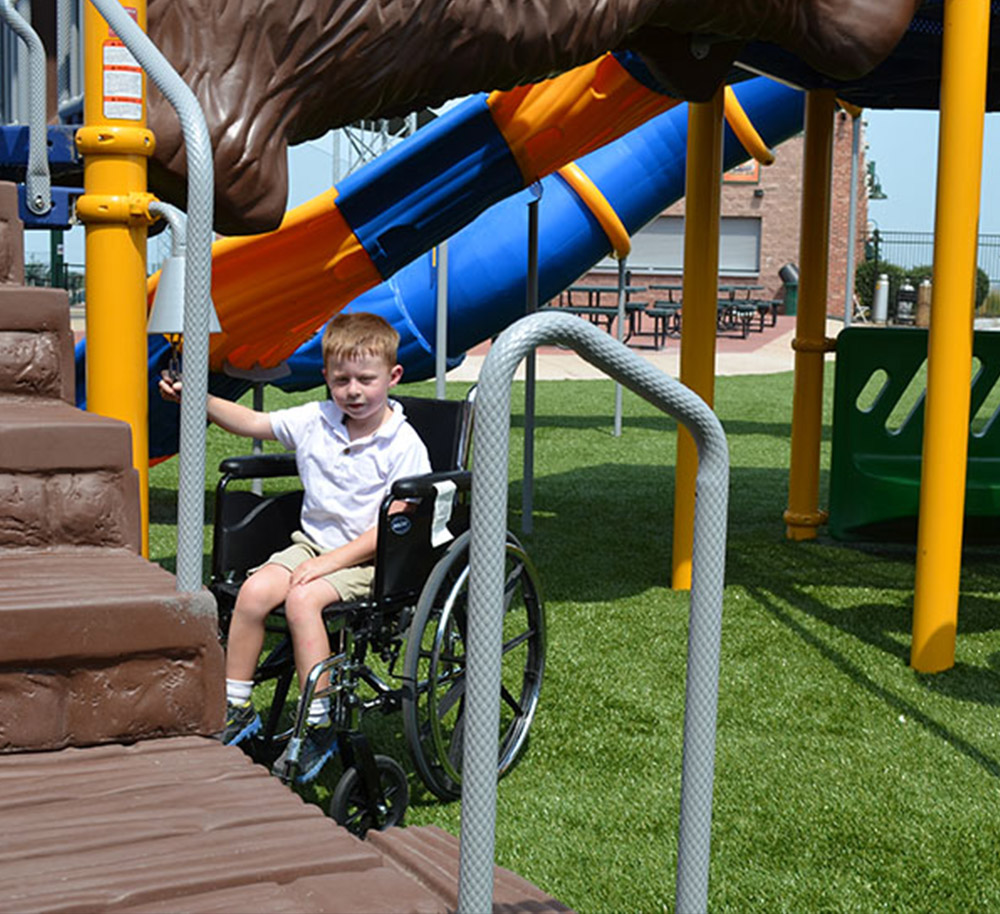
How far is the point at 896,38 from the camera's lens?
500 cm

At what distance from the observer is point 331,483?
368cm

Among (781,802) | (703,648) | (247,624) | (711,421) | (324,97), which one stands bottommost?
(781,802)

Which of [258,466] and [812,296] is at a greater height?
[812,296]

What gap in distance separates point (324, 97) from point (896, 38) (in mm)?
2224

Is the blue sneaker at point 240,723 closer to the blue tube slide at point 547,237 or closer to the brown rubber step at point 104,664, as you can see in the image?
the brown rubber step at point 104,664

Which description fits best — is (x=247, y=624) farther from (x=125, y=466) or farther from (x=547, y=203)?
(x=547, y=203)

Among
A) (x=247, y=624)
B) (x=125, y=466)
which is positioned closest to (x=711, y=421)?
(x=125, y=466)

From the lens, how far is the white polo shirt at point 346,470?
11.9ft

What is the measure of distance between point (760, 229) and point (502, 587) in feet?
124

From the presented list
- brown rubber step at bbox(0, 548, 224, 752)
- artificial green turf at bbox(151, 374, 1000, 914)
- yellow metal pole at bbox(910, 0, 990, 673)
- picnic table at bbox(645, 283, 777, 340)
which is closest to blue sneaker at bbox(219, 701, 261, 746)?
artificial green turf at bbox(151, 374, 1000, 914)

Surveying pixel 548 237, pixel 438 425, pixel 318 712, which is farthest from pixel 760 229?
pixel 318 712

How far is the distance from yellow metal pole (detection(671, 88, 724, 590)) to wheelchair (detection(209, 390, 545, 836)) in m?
1.92

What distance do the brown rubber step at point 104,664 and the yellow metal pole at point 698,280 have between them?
11.6ft

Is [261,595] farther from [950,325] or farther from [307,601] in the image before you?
[950,325]
